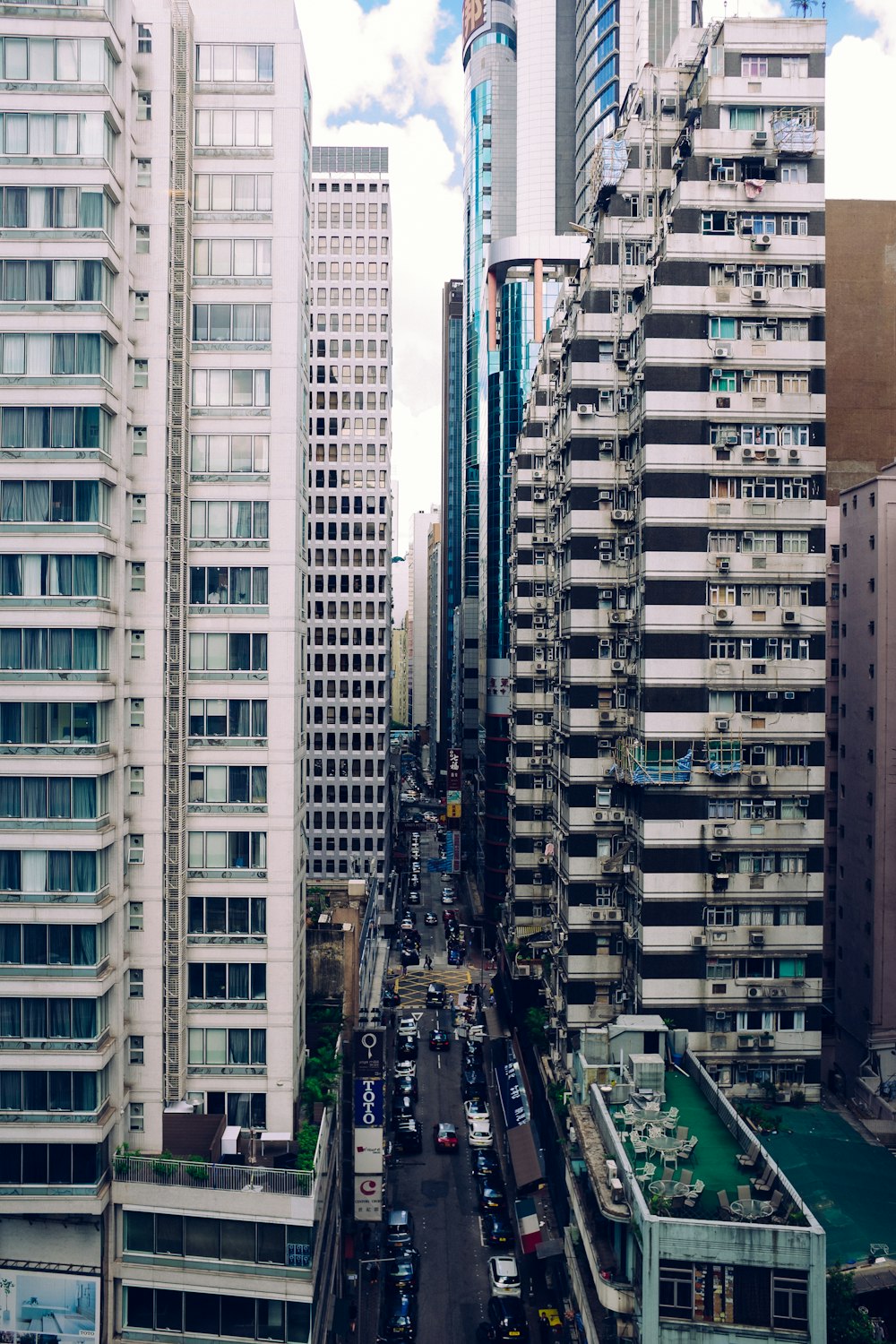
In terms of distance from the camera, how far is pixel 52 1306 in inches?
1452

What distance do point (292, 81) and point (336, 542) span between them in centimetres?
6568

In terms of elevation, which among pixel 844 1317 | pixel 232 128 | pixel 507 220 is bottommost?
pixel 844 1317

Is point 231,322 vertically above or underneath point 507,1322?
above

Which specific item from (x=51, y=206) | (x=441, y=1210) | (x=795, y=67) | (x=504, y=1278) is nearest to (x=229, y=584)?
(x=51, y=206)

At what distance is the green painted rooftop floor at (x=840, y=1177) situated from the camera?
35844mm

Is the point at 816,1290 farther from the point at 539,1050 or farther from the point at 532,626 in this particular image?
the point at 532,626

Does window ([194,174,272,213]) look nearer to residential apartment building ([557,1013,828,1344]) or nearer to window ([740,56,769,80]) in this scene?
window ([740,56,769,80])

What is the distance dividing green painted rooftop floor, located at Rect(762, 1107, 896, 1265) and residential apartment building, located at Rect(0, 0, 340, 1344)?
1787cm

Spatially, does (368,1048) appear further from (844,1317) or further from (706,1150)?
(844,1317)

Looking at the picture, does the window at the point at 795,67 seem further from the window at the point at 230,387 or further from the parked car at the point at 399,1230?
the parked car at the point at 399,1230

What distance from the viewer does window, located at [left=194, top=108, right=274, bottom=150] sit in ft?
134

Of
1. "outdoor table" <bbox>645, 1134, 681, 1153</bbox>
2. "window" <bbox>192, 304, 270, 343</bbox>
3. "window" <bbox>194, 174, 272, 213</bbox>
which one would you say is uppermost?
"window" <bbox>194, 174, 272, 213</bbox>

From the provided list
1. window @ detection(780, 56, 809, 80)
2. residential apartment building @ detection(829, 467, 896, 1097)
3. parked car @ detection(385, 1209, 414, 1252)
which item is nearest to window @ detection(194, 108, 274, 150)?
window @ detection(780, 56, 809, 80)

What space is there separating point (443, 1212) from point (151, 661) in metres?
36.3
